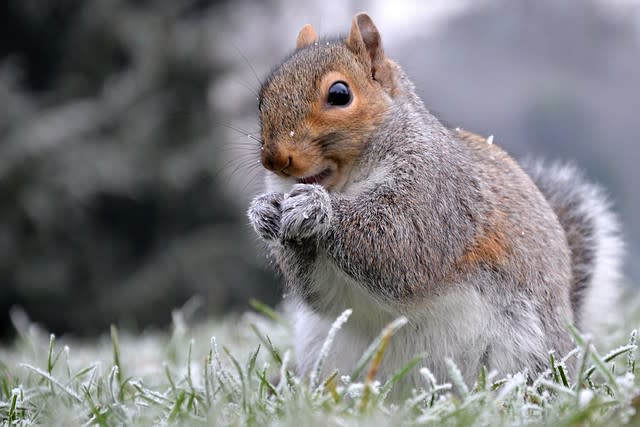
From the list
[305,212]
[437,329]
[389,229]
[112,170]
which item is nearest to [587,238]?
[437,329]

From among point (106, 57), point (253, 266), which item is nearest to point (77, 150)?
point (106, 57)

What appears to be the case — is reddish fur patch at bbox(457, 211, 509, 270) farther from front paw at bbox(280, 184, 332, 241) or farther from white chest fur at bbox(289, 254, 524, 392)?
front paw at bbox(280, 184, 332, 241)

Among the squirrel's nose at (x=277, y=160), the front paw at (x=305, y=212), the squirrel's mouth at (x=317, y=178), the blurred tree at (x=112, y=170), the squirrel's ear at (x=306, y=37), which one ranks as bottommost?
the blurred tree at (x=112, y=170)

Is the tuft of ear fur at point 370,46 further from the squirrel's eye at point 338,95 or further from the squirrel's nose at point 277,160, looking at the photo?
the squirrel's nose at point 277,160

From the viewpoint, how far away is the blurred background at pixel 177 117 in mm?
5613

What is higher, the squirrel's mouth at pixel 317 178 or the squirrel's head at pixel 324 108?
the squirrel's head at pixel 324 108

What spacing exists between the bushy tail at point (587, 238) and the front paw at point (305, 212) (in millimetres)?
1030

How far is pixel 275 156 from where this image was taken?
1951 mm

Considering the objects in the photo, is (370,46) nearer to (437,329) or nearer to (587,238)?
(437,329)

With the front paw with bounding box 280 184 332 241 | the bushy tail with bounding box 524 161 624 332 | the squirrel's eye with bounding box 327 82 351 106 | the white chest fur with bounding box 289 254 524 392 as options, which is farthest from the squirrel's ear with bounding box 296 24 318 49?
the bushy tail with bounding box 524 161 624 332

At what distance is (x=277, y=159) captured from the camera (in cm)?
195

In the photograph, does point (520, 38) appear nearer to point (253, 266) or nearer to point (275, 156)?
point (253, 266)

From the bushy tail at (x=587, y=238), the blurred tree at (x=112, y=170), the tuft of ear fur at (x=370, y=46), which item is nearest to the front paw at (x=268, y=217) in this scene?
the tuft of ear fur at (x=370, y=46)

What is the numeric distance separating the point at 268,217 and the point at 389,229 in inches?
12.8
